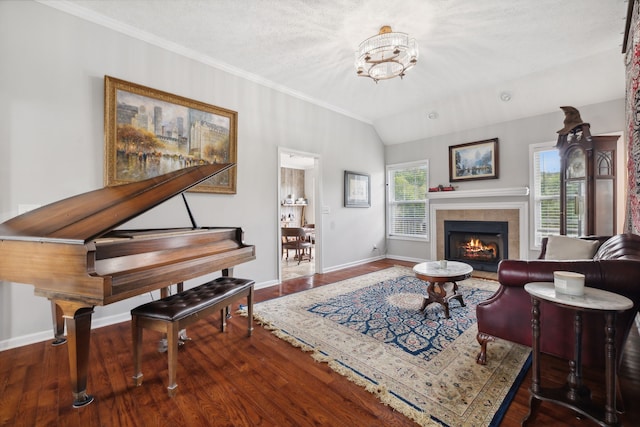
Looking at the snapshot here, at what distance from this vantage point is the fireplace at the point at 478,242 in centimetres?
503

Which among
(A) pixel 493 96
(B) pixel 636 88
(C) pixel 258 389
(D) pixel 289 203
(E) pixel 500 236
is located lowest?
(C) pixel 258 389

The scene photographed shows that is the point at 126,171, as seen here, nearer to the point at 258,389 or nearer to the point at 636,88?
the point at 258,389

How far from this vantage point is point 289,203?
934cm

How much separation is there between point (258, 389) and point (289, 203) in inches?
303

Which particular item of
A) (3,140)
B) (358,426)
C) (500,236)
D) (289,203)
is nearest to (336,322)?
(358,426)

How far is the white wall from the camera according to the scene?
2.37m

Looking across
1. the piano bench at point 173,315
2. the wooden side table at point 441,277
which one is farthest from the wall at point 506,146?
the piano bench at point 173,315

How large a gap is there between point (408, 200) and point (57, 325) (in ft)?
19.8

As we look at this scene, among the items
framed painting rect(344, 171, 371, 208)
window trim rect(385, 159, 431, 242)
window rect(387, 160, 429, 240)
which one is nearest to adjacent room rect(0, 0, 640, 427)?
framed painting rect(344, 171, 371, 208)

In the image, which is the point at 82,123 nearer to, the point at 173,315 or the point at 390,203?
the point at 173,315

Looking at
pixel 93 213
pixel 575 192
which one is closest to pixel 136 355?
pixel 93 213

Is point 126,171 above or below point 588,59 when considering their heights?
below

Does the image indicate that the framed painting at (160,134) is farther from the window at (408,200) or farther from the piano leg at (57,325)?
the window at (408,200)

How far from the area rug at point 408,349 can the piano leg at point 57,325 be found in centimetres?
172
